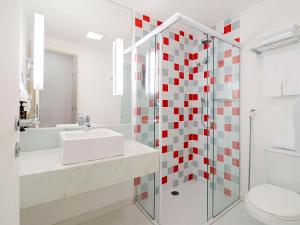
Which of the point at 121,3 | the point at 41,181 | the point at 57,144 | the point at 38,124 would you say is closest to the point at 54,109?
the point at 38,124

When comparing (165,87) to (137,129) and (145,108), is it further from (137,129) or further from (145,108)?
(137,129)

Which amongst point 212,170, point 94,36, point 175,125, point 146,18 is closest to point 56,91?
point 94,36

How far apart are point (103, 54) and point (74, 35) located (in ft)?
1.02

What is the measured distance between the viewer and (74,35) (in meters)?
1.56

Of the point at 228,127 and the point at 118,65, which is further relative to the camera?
the point at 228,127

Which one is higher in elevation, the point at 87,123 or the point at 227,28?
the point at 227,28

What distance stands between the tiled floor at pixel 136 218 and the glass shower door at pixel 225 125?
0.36 ft

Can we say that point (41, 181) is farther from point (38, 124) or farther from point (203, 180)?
point (203, 180)

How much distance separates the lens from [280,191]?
1345mm

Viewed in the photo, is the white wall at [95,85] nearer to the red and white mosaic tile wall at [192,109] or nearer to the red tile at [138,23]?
the red and white mosaic tile wall at [192,109]

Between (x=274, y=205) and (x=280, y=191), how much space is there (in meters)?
0.25

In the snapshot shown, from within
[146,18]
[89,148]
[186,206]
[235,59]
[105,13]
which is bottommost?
[186,206]

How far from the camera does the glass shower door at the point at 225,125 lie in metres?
1.83

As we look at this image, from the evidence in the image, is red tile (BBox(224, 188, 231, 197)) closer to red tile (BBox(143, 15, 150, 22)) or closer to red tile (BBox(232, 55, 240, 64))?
red tile (BBox(232, 55, 240, 64))
